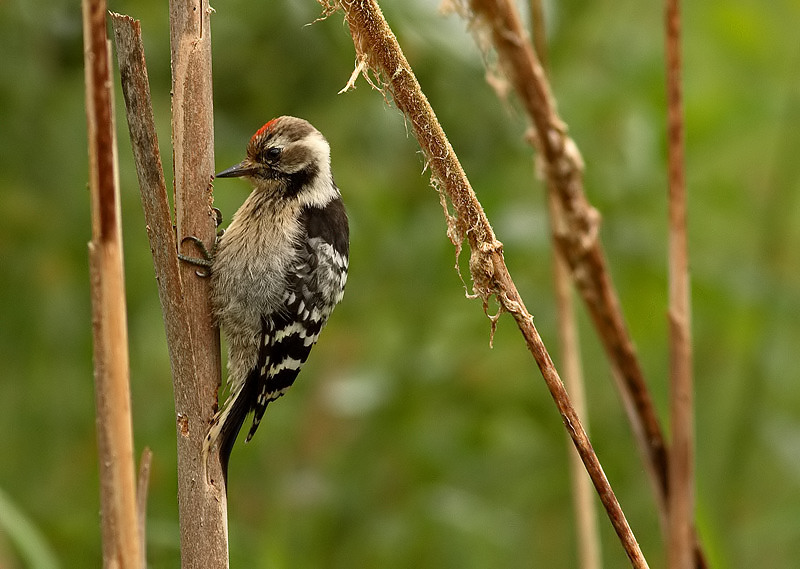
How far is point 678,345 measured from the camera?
146cm

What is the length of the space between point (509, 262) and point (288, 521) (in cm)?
122

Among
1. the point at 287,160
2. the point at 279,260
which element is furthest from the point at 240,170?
the point at 279,260

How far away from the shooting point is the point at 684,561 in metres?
1.43

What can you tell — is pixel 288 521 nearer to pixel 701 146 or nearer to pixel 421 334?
pixel 421 334

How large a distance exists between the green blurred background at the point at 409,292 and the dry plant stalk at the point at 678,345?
54.8 inches

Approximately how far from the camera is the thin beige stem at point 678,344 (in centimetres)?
143

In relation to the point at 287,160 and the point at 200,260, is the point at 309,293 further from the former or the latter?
the point at 200,260

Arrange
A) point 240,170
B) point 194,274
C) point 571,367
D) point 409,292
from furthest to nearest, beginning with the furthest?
1. point 409,292
2. point 240,170
3. point 571,367
4. point 194,274

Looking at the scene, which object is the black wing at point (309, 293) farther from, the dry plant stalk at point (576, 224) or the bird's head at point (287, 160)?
the dry plant stalk at point (576, 224)

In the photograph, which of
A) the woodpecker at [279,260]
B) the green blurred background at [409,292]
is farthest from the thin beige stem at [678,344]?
the green blurred background at [409,292]

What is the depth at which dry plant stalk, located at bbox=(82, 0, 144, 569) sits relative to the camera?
3.72ft

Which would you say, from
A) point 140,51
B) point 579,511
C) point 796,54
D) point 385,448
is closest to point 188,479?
point 140,51

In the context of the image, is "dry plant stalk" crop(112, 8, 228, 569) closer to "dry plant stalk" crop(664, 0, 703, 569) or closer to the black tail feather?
the black tail feather

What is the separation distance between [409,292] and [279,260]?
1.73ft
